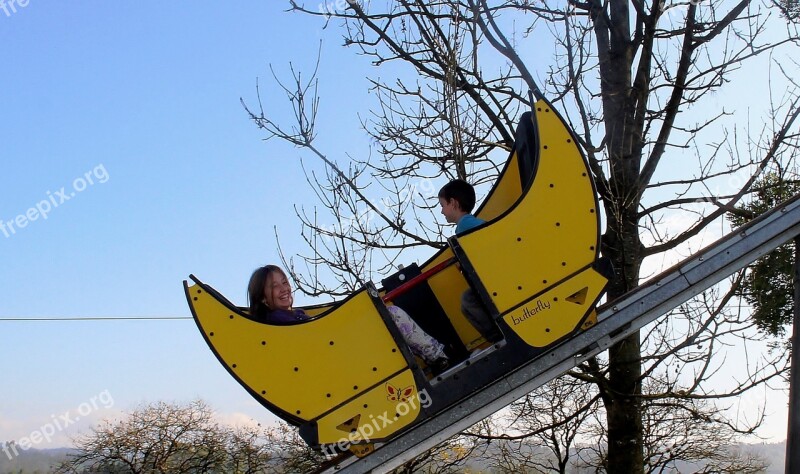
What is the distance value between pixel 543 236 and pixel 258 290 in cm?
166

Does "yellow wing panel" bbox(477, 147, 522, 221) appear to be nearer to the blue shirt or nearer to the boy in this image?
the boy

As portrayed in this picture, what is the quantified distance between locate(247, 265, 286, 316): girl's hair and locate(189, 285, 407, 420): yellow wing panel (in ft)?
1.65

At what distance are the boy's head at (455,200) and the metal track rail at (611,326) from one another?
102 cm

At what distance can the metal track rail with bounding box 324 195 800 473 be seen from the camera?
12.0 ft

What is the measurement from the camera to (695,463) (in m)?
12.1

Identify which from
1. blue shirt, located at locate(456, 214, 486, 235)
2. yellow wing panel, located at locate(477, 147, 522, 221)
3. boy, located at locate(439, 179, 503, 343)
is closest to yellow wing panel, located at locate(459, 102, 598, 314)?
boy, located at locate(439, 179, 503, 343)

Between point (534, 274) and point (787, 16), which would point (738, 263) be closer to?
point (534, 274)

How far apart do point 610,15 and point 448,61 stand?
3.11 metres

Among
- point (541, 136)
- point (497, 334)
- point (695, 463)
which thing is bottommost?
point (695, 463)

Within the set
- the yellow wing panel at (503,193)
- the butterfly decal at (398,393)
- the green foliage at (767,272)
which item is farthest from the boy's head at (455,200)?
the green foliage at (767,272)

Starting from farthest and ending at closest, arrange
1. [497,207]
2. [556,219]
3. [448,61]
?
[448,61], [497,207], [556,219]

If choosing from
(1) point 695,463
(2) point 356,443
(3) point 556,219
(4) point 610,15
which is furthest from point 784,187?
(1) point 695,463

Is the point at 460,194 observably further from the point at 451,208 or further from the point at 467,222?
the point at 467,222

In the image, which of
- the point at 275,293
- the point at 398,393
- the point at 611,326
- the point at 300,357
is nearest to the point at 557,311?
the point at 611,326
